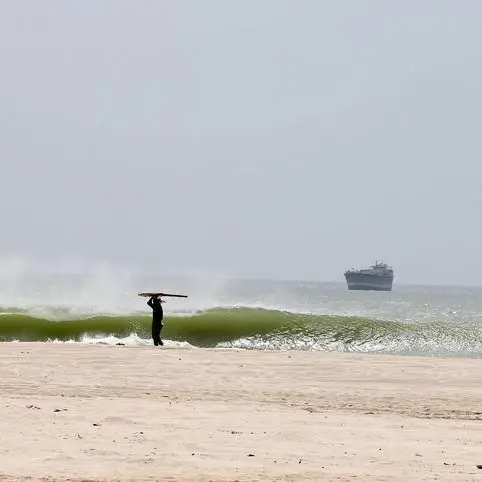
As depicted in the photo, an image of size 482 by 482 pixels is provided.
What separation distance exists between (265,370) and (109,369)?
3984mm

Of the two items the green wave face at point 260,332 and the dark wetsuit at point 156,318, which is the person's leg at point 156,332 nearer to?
the dark wetsuit at point 156,318

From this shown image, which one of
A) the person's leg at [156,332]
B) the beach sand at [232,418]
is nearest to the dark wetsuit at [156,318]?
the person's leg at [156,332]

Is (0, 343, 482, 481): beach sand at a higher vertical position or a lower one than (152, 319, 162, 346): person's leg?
lower

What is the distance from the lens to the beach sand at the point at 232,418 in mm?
11242

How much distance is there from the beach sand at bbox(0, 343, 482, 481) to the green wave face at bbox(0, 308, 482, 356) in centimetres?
1671

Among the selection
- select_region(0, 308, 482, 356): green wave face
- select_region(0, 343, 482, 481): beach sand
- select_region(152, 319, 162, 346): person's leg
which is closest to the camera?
select_region(0, 343, 482, 481): beach sand

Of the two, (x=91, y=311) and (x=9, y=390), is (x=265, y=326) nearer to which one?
(x=91, y=311)

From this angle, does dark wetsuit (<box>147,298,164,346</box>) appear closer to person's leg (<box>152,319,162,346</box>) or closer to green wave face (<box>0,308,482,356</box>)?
person's leg (<box>152,319,162,346</box>)

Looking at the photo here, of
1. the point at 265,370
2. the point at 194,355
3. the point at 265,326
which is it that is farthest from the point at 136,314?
the point at 265,370

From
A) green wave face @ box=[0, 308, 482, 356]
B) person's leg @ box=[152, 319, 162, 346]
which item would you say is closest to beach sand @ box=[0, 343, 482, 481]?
person's leg @ box=[152, 319, 162, 346]

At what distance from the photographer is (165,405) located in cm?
1620

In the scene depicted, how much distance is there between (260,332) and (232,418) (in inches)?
1229

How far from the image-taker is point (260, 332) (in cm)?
4606

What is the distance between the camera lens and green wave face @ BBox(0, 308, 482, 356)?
138ft
